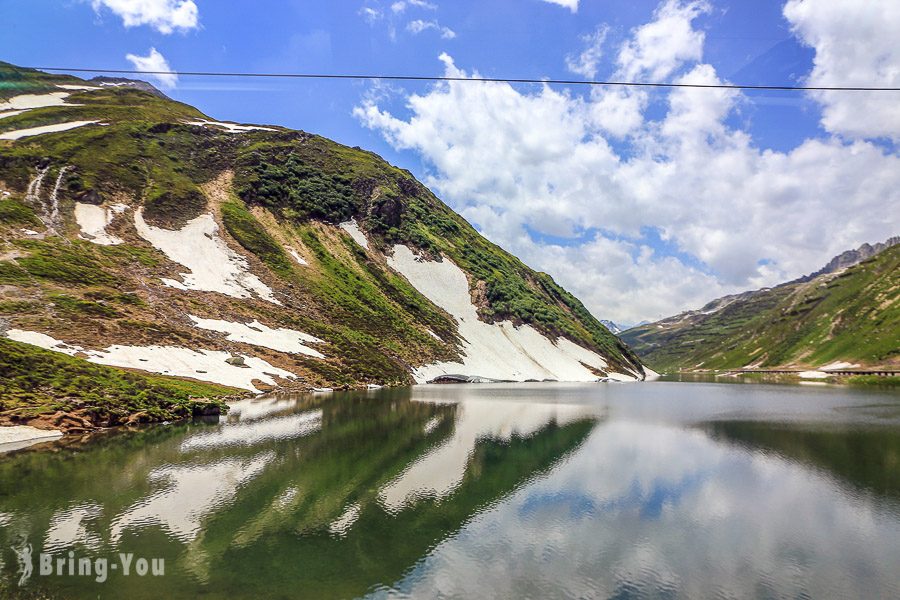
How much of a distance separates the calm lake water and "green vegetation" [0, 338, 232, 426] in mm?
5187

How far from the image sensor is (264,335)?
83438 mm

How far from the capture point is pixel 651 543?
17734mm

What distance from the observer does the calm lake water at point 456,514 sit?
14.4m

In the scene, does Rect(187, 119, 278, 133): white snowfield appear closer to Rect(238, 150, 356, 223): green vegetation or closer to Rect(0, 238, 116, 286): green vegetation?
Rect(238, 150, 356, 223): green vegetation

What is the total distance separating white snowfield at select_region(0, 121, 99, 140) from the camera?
13138 centimetres

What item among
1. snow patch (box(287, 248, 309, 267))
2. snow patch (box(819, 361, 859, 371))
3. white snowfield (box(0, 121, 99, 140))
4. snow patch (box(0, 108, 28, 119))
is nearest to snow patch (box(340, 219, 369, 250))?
snow patch (box(287, 248, 309, 267))

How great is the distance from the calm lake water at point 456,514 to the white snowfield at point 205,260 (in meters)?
62.4

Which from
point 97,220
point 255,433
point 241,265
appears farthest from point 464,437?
point 97,220

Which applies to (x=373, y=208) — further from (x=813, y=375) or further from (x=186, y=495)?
(x=813, y=375)

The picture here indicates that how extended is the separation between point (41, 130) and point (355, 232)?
3870 inches

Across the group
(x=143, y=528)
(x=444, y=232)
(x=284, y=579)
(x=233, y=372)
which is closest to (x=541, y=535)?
(x=284, y=579)

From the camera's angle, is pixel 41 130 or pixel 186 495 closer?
pixel 186 495

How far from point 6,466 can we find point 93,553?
676 inches
